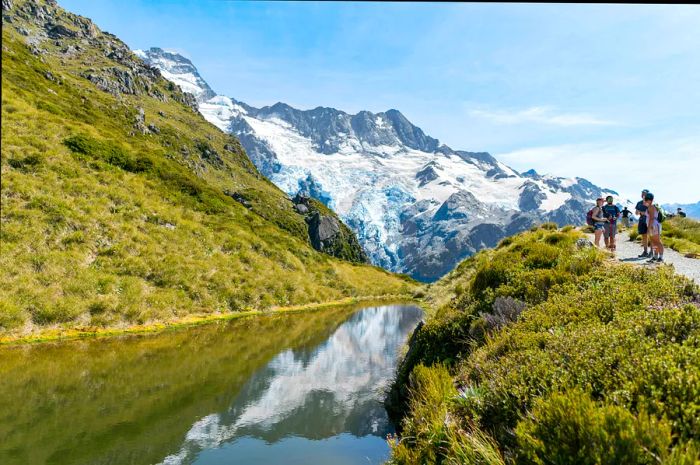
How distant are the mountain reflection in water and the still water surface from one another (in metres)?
0.04

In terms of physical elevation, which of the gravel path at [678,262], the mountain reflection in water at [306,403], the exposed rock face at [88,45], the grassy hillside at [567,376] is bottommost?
the mountain reflection in water at [306,403]

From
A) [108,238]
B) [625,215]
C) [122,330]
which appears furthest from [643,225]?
[108,238]

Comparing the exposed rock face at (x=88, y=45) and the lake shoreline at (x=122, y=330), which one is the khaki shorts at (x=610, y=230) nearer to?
the lake shoreline at (x=122, y=330)

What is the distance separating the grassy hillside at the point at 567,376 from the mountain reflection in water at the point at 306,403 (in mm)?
1586

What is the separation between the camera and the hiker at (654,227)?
1945 centimetres

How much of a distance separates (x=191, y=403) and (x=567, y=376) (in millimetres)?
11246

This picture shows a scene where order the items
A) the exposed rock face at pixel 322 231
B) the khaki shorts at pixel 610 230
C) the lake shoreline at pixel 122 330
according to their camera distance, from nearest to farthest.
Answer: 1. the lake shoreline at pixel 122 330
2. the khaki shorts at pixel 610 230
3. the exposed rock face at pixel 322 231

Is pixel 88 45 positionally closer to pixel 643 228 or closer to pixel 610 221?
pixel 610 221

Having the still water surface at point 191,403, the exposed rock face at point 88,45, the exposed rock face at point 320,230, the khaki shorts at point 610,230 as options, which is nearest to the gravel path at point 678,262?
the khaki shorts at point 610,230

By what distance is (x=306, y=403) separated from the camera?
1472cm

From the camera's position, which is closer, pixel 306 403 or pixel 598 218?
pixel 306 403

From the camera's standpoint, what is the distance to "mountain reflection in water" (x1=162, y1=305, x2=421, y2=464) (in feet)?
39.2

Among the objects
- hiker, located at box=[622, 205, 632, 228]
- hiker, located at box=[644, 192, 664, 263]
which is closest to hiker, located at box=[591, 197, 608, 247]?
hiker, located at box=[644, 192, 664, 263]

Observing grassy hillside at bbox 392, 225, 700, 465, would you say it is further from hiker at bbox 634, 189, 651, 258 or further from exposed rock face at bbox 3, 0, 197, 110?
exposed rock face at bbox 3, 0, 197, 110
